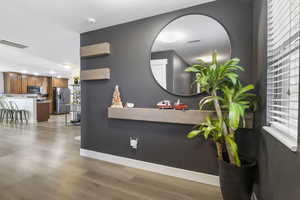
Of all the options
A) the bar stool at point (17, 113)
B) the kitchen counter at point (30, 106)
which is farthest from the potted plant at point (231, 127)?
the bar stool at point (17, 113)

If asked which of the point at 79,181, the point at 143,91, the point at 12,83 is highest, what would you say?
the point at 12,83

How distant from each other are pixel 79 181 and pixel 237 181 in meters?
1.87

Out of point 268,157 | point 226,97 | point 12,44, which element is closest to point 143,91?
point 226,97

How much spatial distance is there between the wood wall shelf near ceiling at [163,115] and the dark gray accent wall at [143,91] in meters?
0.17

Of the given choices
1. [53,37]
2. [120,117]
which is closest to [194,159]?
[120,117]

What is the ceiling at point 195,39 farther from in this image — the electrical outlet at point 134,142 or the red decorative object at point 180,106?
the electrical outlet at point 134,142

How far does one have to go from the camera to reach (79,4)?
6.62 feet

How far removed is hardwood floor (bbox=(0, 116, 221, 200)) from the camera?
5.77 feet

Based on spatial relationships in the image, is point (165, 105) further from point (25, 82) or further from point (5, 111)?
point (25, 82)

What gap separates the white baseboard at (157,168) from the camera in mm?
2000

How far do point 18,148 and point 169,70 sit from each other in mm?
3543

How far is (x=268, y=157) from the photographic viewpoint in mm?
1241

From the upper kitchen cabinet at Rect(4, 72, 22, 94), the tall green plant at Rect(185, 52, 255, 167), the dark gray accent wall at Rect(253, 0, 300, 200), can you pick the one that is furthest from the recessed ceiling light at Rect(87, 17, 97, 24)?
the upper kitchen cabinet at Rect(4, 72, 22, 94)

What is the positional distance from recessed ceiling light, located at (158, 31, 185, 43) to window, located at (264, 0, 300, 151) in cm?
103
